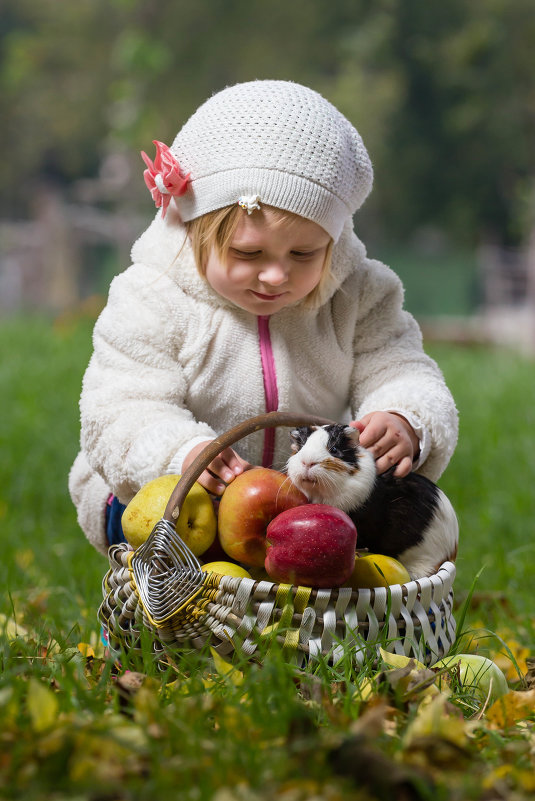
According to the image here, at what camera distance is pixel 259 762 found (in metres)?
1.32

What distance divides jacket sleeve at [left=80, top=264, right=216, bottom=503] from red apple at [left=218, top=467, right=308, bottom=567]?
10.3 inches

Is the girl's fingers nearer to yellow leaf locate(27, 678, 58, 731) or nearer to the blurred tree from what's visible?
yellow leaf locate(27, 678, 58, 731)

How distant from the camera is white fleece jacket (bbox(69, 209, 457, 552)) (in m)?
2.45

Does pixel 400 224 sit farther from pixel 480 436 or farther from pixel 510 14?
pixel 480 436

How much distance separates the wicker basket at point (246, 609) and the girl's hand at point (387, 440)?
0.36m

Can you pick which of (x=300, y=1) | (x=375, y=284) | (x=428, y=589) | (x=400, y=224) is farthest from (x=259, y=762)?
(x=400, y=224)

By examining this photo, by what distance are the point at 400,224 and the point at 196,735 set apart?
25782 millimetres

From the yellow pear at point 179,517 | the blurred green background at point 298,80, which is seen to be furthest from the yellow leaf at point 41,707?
the blurred green background at point 298,80

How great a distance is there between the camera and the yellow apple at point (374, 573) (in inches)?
81.5

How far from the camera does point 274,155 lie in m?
2.31

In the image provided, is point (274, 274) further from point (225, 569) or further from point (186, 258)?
point (225, 569)

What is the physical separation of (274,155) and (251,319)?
50cm

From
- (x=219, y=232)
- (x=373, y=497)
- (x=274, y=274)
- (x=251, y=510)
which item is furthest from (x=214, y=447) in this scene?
(x=219, y=232)

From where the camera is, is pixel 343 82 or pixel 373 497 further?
pixel 343 82
